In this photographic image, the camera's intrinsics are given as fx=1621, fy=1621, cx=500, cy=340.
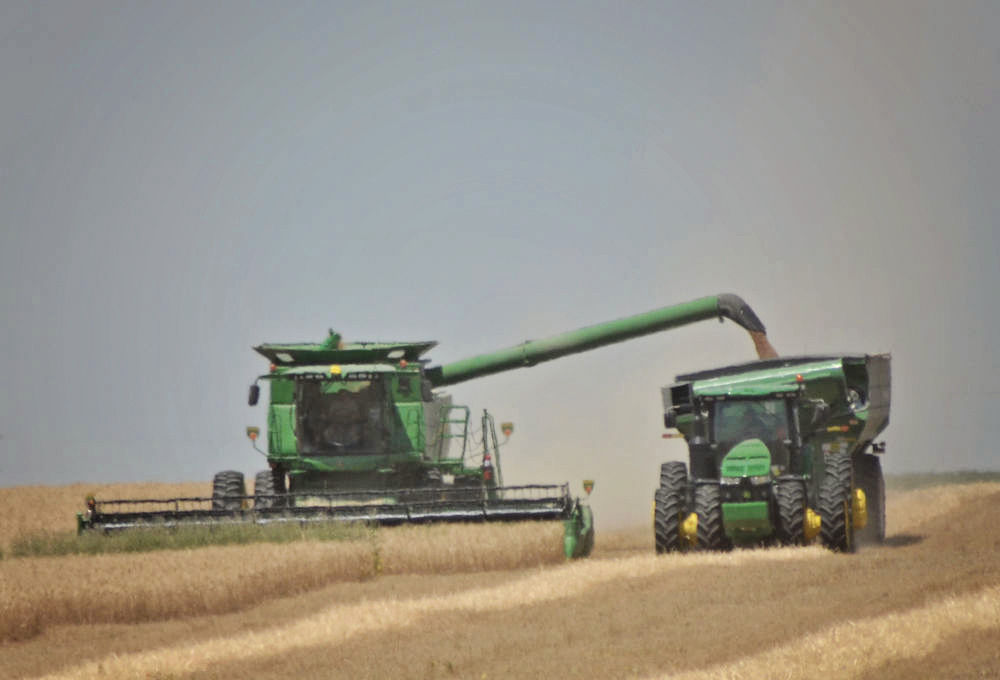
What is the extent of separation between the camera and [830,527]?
70.0 feet

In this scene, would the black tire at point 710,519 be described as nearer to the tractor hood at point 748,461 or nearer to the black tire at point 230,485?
the tractor hood at point 748,461

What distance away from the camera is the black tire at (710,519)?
69.7 ft

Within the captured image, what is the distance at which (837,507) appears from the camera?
21391 mm

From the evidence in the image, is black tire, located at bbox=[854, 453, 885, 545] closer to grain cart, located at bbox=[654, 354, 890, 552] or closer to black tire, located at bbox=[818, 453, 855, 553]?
grain cart, located at bbox=[654, 354, 890, 552]

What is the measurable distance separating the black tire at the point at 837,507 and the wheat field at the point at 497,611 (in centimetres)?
43

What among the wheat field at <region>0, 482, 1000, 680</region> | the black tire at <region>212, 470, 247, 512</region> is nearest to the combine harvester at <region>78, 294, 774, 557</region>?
the black tire at <region>212, 470, 247, 512</region>

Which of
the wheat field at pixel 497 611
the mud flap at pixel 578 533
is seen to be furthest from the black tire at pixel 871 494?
the mud flap at pixel 578 533

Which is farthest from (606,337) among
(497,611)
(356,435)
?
(497,611)

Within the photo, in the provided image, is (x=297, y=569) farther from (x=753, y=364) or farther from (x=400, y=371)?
(x=753, y=364)

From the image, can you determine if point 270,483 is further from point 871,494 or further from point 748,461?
point 871,494

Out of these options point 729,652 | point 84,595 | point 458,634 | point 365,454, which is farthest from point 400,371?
point 729,652

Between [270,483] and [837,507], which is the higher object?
[270,483]

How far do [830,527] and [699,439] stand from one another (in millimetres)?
2184

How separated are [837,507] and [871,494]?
3992 mm
